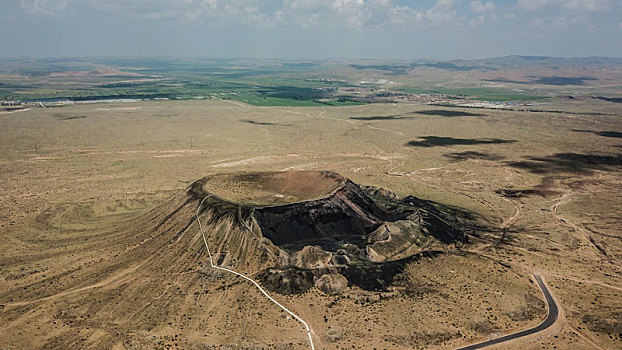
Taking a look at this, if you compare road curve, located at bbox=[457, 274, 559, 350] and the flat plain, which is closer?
road curve, located at bbox=[457, 274, 559, 350]

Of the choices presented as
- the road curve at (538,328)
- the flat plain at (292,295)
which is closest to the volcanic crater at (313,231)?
the flat plain at (292,295)

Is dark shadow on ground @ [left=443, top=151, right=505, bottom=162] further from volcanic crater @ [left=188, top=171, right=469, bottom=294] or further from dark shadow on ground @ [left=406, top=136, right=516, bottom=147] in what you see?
volcanic crater @ [left=188, top=171, right=469, bottom=294]

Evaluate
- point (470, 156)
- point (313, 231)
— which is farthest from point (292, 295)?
point (470, 156)

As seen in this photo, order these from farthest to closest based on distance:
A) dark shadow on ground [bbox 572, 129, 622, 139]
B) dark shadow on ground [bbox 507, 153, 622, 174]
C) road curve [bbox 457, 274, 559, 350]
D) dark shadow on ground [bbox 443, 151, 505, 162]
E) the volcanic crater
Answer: dark shadow on ground [bbox 572, 129, 622, 139], dark shadow on ground [bbox 443, 151, 505, 162], dark shadow on ground [bbox 507, 153, 622, 174], the volcanic crater, road curve [bbox 457, 274, 559, 350]

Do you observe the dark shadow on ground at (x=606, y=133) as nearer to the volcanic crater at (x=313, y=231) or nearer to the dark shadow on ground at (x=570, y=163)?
the dark shadow on ground at (x=570, y=163)

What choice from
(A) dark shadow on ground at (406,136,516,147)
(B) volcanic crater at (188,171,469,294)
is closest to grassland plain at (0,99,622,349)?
(B) volcanic crater at (188,171,469,294)

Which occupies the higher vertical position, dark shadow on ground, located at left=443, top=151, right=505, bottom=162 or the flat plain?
dark shadow on ground, located at left=443, top=151, right=505, bottom=162
